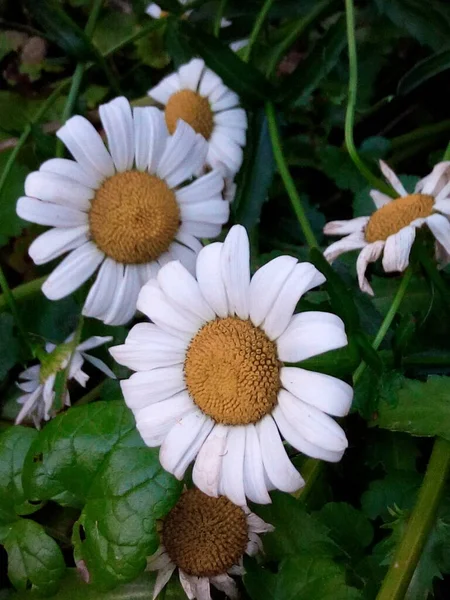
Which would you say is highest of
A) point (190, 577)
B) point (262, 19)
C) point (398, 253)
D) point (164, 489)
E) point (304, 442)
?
point (262, 19)

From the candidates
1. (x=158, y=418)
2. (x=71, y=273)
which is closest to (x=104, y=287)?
(x=71, y=273)

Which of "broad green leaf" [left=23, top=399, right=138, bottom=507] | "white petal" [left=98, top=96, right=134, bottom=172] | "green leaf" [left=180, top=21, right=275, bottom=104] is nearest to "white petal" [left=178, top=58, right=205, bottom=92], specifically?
"green leaf" [left=180, top=21, right=275, bottom=104]

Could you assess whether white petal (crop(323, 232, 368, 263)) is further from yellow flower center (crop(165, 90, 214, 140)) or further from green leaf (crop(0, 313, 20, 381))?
green leaf (crop(0, 313, 20, 381))

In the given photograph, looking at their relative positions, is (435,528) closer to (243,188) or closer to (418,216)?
(418,216)

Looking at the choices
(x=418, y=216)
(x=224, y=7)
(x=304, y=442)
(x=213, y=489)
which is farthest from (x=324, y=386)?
(x=224, y=7)

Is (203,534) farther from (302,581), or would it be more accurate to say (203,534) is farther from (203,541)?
(302,581)

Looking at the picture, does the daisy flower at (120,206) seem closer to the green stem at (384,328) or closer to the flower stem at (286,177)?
the flower stem at (286,177)

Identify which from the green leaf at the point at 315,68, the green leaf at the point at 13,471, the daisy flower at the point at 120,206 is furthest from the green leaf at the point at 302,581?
the green leaf at the point at 315,68

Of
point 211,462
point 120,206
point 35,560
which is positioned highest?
point 120,206
